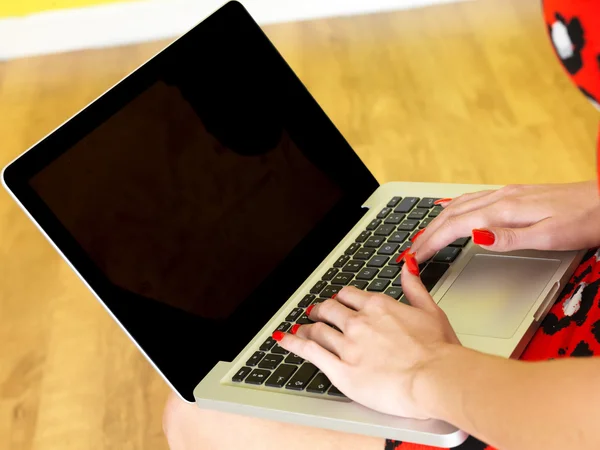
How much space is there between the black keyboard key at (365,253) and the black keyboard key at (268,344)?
6.0 inches

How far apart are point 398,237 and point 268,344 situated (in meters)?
0.21

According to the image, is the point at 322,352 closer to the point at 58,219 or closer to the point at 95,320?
the point at 58,219

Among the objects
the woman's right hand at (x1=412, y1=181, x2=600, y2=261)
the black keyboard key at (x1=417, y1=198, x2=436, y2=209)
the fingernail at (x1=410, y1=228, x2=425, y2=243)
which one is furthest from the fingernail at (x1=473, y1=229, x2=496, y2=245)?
the black keyboard key at (x1=417, y1=198, x2=436, y2=209)

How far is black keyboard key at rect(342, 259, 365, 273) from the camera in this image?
0.85 m

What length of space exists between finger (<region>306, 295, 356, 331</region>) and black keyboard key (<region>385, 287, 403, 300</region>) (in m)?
0.10

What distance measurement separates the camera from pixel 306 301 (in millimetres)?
817

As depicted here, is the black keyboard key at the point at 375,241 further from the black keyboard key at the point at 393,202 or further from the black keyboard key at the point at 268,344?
the black keyboard key at the point at 268,344

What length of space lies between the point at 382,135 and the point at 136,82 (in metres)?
1.08

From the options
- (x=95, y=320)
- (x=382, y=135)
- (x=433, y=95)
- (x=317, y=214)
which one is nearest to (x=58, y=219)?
(x=317, y=214)

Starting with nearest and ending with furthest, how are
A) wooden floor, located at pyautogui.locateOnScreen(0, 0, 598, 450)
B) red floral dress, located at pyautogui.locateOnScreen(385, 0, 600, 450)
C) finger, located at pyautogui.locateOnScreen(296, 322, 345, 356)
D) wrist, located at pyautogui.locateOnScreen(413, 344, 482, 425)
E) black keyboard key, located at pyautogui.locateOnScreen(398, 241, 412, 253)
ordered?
red floral dress, located at pyautogui.locateOnScreen(385, 0, 600, 450)
wrist, located at pyautogui.locateOnScreen(413, 344, 482, 425)
finger, located at pyautogui.locateOnScreen(296, 322, 345, 356)
black keyboard key, located at pyautogui.locateOnScreen(398, 241, 412, 253)
wooden floor, located at pyautogui.locateOnScreen(0, 0, 598, 450)

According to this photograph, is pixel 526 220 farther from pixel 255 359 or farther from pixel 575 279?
pixel 255 359

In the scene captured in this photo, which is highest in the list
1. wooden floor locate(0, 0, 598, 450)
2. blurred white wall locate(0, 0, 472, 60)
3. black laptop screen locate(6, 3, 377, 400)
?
blurred white wall locate(0, 0, 472, 60)

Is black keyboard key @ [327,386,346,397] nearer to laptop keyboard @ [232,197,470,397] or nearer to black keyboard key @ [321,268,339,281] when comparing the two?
laptop keyboard @ [232,197,470,397]

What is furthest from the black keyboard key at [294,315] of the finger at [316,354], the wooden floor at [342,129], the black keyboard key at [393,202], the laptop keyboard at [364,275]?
the wooden floor at [342,129]
